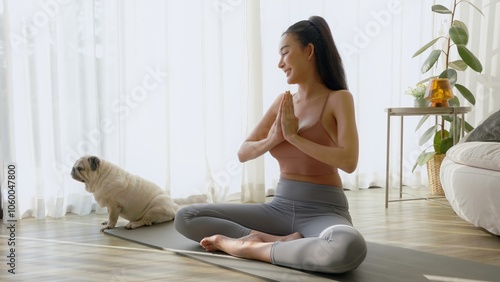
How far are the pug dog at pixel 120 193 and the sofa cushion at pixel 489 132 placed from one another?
1.61 m

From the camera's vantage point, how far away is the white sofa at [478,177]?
2.41 m

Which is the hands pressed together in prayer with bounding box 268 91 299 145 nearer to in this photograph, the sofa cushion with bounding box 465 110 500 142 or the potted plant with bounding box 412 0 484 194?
the sofa cushion with bounding box 465 110 500 142

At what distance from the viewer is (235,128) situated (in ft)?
11.6

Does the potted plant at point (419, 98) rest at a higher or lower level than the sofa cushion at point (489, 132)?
higher

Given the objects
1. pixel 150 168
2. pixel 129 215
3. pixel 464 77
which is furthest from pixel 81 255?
pixel 464 77

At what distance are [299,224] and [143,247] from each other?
0.65 meters

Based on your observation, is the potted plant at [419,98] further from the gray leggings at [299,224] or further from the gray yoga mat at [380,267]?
the gray leggings at [299,224]

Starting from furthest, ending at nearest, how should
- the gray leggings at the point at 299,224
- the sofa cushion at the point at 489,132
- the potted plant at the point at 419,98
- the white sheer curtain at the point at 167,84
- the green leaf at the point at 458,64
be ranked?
the green leaf at the point at 458,64
the potted plant at the point at 419,98
the white sheer curtain at the point at 167,84
the sofa cushion at the point at 489,132
the gray leggings at the point at 299,224

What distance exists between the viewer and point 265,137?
88.0 inches

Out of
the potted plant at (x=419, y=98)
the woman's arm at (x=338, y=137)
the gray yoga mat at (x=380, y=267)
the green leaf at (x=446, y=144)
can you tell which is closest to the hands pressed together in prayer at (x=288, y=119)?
the woman's arm at (x=338, y=137)

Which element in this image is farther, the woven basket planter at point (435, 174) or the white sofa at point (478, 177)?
the woven basket planter at point (435, 174)

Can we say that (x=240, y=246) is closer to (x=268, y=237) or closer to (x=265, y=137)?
(x=268, y=237)

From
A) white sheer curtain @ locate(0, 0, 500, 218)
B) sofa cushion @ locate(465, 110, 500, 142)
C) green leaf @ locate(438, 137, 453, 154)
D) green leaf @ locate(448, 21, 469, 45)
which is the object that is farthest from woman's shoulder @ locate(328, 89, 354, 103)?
green leaf @ locate(448, 21, 469, 45)

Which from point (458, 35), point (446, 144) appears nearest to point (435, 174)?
point (446, 144)
